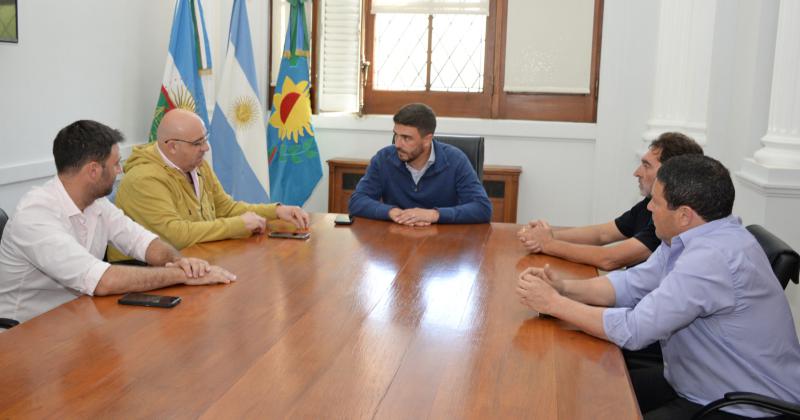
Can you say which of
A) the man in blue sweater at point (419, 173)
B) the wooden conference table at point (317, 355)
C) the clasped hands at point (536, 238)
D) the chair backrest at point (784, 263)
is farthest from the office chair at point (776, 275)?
the man in blue sweater at point (419, 173)

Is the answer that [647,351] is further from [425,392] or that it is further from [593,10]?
[593,10]

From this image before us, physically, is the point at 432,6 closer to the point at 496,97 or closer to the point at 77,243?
the point at 496,97

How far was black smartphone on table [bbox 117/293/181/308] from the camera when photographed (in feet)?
7.30

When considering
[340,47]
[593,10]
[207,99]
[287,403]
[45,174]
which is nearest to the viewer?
[287,403]

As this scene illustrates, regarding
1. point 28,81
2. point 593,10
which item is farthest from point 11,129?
point 593,10

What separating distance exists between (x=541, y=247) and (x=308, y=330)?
1.28 meters

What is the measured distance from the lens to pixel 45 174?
391 cm

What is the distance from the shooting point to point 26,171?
375 cm

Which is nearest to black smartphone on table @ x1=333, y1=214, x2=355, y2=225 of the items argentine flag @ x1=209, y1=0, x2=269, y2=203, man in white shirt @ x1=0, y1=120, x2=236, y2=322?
man in white shirt @ x1=0, y1=120, x2=236, y2=322

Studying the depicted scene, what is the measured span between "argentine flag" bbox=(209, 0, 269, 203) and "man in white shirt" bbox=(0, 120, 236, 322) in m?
2.52

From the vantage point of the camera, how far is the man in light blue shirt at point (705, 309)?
2.04 m

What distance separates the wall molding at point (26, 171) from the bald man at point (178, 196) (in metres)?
0.73

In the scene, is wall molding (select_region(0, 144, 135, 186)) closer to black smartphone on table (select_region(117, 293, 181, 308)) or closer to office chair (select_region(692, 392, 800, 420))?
black smartphone on table (select_region(117, 293, 181, 308))

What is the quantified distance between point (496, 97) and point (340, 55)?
119 centimetres
